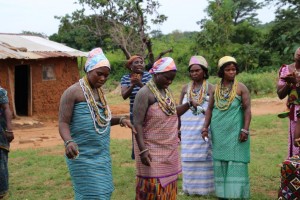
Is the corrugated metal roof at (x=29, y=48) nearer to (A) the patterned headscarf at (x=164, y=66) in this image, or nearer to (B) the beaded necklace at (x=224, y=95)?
(B) the beaded necklace at (x=224, y=95)

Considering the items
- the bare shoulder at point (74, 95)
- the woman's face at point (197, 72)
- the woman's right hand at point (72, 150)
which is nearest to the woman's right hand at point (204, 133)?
the woman's face at point (197, 72)

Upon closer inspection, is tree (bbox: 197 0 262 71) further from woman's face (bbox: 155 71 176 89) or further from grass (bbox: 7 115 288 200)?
woman's face (bbox: 155 71 176 89)

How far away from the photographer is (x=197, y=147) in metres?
4.89

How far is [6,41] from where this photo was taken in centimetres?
1361

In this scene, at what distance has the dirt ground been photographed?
10.2 meters

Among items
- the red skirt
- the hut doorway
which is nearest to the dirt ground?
the hut doorway

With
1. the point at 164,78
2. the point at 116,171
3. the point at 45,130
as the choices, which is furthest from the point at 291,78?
the point at 45,130

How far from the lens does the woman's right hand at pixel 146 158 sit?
343 cm

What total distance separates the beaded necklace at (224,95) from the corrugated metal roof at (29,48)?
829 centimetres

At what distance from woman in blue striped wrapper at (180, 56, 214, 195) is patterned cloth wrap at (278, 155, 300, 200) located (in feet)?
4.73

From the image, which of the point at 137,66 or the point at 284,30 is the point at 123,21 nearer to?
the point at 284,30

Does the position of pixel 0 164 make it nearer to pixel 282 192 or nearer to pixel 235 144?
pixel 235 144

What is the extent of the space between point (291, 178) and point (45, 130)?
385 inches

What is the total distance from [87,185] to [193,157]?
6.46ft
